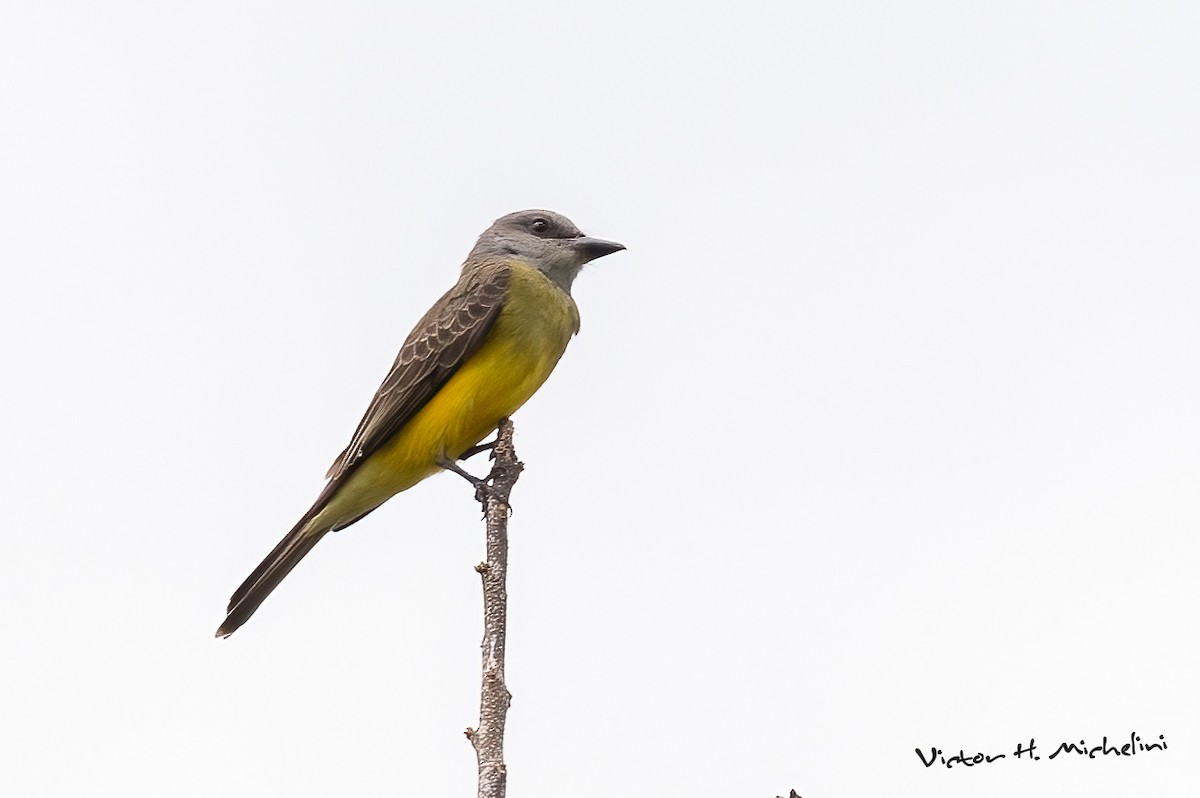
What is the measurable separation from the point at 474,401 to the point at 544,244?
1931 mm

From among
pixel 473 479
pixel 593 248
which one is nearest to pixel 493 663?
pixel 473 479

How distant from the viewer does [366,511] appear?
11.2m

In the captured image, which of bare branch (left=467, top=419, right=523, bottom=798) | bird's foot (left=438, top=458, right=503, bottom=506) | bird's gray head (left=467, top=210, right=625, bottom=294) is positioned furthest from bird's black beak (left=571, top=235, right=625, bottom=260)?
bare branch (left=467, top=419, right=523, bottom=798)

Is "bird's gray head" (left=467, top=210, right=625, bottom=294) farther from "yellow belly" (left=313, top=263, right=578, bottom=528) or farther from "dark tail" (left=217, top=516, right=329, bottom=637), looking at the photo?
"dark tail" (left=217, top=516, right=329, bottom=637)

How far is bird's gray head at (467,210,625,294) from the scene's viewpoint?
463 inches

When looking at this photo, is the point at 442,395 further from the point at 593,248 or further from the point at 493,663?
the point at 493,663

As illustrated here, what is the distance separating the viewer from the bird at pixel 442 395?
1049cm

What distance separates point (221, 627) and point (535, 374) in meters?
2.52

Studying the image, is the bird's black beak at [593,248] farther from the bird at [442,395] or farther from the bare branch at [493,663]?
the bare branch at [493,663]

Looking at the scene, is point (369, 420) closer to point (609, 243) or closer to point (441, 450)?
point (441, 450)

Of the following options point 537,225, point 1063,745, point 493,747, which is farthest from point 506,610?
point 537,225

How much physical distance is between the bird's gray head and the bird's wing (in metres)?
0.62

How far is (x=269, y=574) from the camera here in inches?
414

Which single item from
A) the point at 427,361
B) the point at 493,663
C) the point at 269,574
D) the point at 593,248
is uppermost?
the point at 593,248
